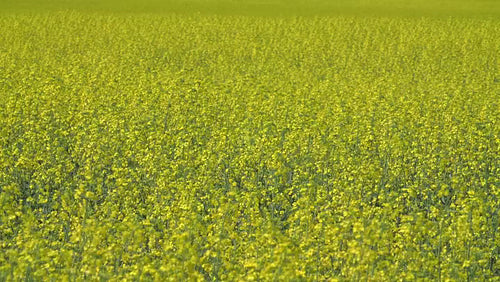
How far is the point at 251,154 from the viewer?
49.1ft

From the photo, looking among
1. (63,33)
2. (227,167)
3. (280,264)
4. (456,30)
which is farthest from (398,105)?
(63,33)

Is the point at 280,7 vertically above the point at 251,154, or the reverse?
the point at 280,7

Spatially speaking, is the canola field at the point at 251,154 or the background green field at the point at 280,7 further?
the background green field at the point at 280,7

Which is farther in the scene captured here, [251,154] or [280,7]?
[280,7]

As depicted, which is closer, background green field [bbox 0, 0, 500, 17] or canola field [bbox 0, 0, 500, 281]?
canola field [bbox 0, 0, 500, 281]

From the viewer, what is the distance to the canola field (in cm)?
937

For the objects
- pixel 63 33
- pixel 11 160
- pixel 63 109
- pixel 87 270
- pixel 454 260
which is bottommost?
pixel 87 270

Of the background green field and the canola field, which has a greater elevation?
the background green field

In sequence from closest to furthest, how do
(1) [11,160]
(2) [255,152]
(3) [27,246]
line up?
(3) [27,246], (1) [11,160], (2) [255,152]

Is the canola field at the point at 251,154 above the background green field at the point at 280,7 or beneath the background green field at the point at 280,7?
beneath

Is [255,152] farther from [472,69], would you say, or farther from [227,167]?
[472,69]

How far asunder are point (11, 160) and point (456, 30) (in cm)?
2850

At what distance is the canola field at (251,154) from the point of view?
369 inches

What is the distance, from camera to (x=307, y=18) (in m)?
40.9
